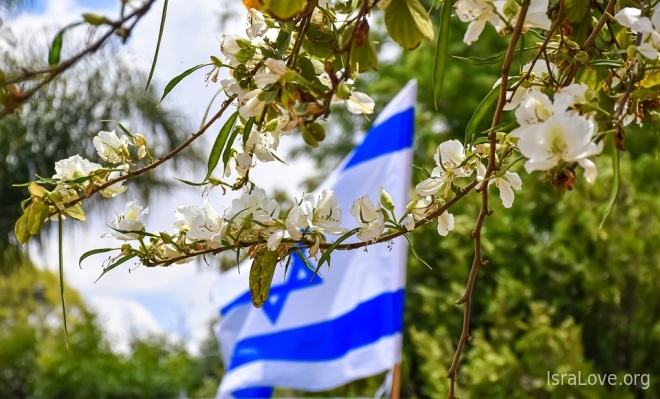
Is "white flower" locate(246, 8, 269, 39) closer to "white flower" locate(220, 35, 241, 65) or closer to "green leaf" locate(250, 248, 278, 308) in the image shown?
"white flower" locate(220, 35, 241, 65)

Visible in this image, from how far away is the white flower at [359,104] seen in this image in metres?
0.70

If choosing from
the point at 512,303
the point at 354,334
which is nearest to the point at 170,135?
the point at 512,303

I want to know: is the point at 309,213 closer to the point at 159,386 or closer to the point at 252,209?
the point at 252,209

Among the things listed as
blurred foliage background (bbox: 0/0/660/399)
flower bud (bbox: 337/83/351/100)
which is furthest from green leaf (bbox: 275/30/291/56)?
blurred foliage background (bbox: 0/0/660/399)

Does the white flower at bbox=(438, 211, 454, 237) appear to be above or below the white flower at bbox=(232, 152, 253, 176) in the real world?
below

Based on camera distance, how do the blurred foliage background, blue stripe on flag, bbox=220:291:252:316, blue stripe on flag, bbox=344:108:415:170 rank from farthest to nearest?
1. the blurred foliage background
2. blue stripe on flag, bbox=220:291:252:316
3. blue stripe on flag, bbox=344:108:415:170

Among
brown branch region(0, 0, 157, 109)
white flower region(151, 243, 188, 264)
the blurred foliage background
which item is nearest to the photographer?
brown branch region(0, 0, 157, 109)

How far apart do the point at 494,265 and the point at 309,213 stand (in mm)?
4523

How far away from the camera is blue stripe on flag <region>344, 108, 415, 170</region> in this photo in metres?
3.73

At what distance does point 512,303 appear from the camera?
4.56m

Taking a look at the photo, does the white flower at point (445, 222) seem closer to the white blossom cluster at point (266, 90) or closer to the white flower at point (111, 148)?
the white blossom cluster at point (266, 90)

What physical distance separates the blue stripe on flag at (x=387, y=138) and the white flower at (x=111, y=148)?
2.90m

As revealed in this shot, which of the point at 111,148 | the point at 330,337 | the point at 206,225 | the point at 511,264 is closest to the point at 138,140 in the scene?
the point at 111,148

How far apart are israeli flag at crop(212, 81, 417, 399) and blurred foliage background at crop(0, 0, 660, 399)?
0.46 metres
